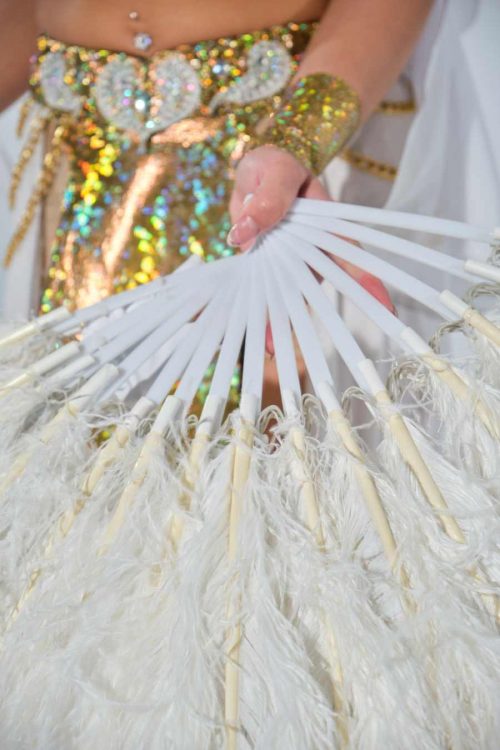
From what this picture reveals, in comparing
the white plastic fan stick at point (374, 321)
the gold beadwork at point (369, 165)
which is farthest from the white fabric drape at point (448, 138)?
the white plastic fan stick at point (374, 321)

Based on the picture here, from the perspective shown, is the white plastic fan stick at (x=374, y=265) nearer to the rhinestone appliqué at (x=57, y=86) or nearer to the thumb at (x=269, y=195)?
the thumb at (x=269, y=195)

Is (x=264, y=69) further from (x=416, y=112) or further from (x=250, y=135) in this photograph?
(x=416, y=112)

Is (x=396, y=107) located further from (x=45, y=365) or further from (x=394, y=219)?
(x=45, y=365)

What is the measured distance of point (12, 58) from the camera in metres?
0.72

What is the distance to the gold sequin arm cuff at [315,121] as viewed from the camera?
21.7 inches

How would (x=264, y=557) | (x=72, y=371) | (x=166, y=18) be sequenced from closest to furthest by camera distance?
(x=264, y=557)
(x=72, y=371)
(x=166, y=18)

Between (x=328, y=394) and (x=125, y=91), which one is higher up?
(x=125, y=91)

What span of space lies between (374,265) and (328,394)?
97 millimetres

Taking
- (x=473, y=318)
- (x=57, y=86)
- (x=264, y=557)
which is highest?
(x=57, y=86)

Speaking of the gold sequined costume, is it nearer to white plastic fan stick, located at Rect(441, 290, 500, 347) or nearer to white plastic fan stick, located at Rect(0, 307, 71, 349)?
white plastic fan stick, located at Rect(0, 307, 71, 349)

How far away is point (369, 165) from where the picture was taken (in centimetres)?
73

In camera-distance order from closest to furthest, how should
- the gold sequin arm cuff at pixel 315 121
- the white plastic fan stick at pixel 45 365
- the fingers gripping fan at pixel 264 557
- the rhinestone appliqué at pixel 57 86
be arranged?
the fingers gripping fan at pixel 264 557 < the white plastic fan stick at pixel 45 365 < the gold sequin arm cuff at pixel 315 121 < the rhinestone appliqué at pixel 57 86

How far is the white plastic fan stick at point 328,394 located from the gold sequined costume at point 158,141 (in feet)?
0.49

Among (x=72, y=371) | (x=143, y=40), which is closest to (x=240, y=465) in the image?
(x=72, y=371)
